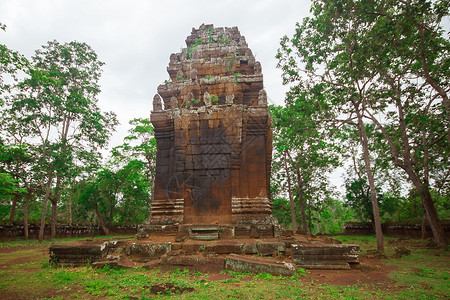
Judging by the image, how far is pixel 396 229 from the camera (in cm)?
1805

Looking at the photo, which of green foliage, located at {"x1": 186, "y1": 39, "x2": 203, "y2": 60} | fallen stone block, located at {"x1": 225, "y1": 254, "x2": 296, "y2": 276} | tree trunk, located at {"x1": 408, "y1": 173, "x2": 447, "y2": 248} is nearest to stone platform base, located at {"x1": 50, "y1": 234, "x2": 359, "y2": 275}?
fallen stone block, located at {"x1": 225, "y1": 254, "x2": 296, "y2": 276}

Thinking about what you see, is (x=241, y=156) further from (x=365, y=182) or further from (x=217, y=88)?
(x=365, y=182)

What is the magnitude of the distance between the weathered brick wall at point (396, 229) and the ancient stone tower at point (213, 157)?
1240 centimetres

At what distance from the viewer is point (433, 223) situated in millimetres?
10961

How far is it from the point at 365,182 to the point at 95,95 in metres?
21.1

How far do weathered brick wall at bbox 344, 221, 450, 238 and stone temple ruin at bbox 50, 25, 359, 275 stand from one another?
11.7 meters

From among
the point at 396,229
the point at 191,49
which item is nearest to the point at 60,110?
the point at 191,49

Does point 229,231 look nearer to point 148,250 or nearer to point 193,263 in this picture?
point 193,263

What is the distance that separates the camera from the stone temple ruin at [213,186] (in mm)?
5074

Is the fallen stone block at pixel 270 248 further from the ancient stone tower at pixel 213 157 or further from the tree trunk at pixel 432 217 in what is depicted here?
the tree trunk at pixel 432 217

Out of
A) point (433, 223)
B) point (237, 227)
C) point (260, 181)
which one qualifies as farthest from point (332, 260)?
point (433, 223)

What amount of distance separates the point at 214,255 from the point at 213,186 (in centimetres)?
231

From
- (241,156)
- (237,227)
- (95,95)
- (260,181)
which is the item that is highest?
(95,95)

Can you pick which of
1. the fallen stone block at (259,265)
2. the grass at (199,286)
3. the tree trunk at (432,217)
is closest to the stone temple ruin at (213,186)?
the fallen stone block at (259,265)
